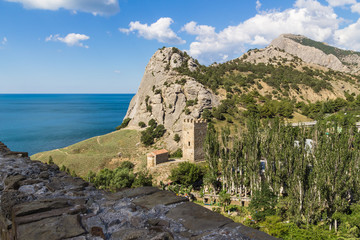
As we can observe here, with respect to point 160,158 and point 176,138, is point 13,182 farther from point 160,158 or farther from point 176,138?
point 176,138

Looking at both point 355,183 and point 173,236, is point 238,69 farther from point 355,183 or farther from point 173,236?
point 173,236

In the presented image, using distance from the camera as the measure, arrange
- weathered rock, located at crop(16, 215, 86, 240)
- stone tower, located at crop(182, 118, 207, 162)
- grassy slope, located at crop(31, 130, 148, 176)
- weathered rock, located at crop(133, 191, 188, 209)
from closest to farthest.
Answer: weathered rock, located at crop(16, 215, 86, 240) < weathered rock, located at crop(133, 191, 188, 209) < stone tower, located at crop(182, 118, 207, 162) < grassy slope, located at crop(31, 130, 148, 176)

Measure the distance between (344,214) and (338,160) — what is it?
5.71 metres

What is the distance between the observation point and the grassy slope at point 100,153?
4661 centimetres

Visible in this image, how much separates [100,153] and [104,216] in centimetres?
5309

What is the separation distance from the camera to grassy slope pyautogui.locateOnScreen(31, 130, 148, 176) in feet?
153

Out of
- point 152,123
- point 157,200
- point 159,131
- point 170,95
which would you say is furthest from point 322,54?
point 157,200

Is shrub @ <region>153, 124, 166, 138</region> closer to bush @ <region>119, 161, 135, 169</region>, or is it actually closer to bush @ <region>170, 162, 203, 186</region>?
bush @ <region>119, 161, 135, 169</region>

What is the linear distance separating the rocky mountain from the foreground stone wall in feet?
505

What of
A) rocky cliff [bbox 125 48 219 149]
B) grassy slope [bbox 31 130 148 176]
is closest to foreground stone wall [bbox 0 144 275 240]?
grassy slope [bbox 31 130 148 176]

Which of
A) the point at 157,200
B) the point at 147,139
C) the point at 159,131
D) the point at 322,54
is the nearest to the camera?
the point at 157,200

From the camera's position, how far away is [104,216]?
338cm

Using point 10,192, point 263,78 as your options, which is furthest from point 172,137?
point 10,192

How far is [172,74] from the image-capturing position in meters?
74.3
